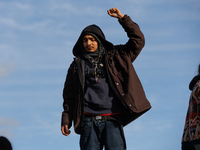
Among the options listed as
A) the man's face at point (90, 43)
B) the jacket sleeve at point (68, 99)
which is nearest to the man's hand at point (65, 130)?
the jacket sleeve at point (68, 99)

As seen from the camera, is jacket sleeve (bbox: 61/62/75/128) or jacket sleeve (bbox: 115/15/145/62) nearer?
jacket sleeve (bbox: 115/15/145/62)

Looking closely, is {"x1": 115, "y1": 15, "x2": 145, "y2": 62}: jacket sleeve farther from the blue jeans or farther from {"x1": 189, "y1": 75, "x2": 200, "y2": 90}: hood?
{"x1": 189, "y1": 75, "x2": 200, "y2": 90}: hood

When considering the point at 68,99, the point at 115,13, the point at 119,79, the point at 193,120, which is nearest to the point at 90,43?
the point at 115,13

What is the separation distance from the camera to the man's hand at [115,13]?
6.27 m

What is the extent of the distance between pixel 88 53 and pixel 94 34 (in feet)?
1.18

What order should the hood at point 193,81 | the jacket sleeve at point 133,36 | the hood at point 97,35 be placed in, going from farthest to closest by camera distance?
the hood at point 193,81 → the hood at point 97,35 → the jacket sleeve at point 133,36

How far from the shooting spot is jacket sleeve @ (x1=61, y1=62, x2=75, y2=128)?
628 centimetres

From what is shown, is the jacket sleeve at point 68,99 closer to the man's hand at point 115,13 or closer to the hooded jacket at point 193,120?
the man's hand at point 115,13

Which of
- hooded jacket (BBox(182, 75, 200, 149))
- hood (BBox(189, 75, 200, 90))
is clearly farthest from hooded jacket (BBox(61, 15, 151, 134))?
hood (BBox(189, 75, 200, 90))

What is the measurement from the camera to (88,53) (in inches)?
253

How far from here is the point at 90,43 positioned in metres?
6.38

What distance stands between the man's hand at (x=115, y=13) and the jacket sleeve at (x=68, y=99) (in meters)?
1.13

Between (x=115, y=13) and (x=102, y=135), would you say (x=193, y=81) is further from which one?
(x=102, y=135)

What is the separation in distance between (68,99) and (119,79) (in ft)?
3.30
